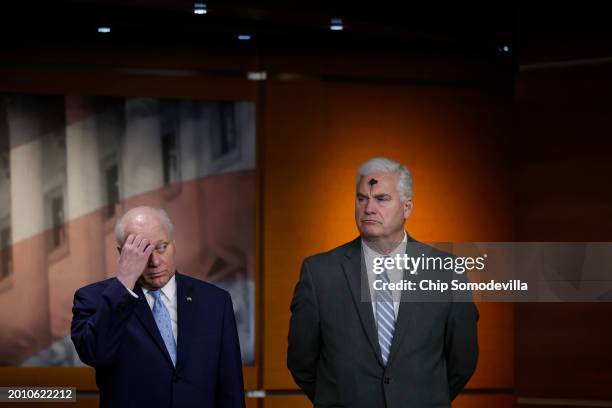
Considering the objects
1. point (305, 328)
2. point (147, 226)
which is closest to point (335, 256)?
point (305, 328)

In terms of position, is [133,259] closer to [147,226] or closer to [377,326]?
[147,226]

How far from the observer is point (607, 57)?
592cm

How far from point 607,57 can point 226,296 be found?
301 centimetres

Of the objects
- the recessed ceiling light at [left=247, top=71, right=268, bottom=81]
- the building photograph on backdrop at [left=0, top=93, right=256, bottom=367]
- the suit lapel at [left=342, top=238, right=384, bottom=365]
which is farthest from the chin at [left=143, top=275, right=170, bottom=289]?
the recessed ceiling light at [left=247, top=71, right=268, bottom=81]

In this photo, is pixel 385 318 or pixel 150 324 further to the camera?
pixel 385 318

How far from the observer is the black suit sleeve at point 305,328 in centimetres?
421

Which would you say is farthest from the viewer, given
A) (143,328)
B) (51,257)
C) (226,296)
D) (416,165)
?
(416,165)

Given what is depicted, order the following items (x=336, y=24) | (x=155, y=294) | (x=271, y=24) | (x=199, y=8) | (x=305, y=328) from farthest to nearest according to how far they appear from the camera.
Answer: (x=271, y=24), (x=336, y=24), (x=199, y=8), (x=305, y=328), (x=155, y=294)

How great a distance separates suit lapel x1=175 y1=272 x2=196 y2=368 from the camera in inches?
152

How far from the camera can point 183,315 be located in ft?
12.9

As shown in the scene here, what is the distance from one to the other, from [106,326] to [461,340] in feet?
4.88

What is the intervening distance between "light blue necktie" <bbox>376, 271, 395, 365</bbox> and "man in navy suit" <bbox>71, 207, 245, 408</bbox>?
591 mm

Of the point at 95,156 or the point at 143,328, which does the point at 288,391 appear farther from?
the point at 143,328

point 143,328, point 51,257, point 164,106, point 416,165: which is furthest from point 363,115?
point 143,328
